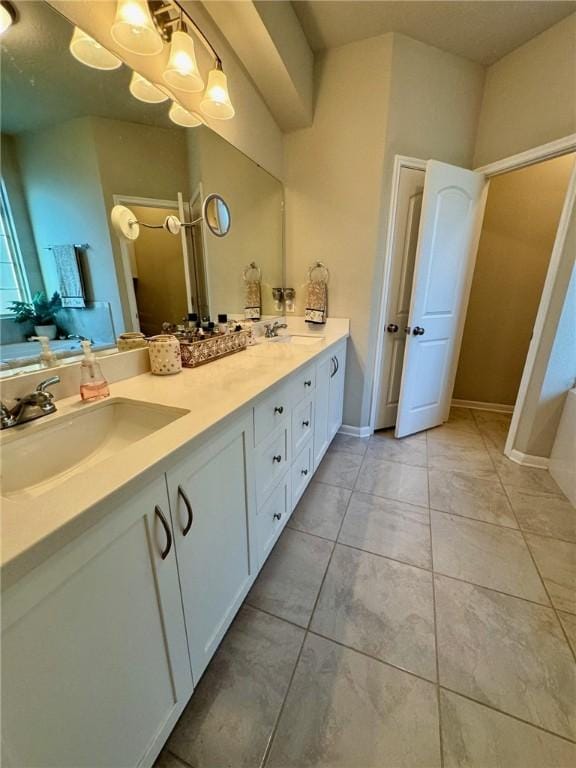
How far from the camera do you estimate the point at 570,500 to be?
5.96 feet

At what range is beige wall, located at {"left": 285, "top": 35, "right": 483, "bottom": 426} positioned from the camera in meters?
1.93

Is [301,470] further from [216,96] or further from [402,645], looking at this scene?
[216,96]

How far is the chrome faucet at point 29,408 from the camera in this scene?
0.77 m

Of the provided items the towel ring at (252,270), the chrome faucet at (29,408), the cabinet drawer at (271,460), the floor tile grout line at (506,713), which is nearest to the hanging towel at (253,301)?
the towel ring at (252,270)

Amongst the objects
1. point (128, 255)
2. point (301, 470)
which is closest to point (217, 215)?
point (128, 255)

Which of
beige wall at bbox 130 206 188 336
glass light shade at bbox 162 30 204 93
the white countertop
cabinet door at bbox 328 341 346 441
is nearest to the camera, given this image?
the white countertop

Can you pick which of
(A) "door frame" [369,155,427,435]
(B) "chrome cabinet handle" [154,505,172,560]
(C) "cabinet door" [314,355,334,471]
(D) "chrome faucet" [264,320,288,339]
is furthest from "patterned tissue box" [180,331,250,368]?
(A) "door frame" [369,155,427,435]

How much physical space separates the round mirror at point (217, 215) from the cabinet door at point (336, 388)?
1011 mm

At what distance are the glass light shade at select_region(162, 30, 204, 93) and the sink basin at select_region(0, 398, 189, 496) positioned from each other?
120 centimetres

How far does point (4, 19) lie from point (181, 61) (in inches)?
20.9

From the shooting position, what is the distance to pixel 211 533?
89 cm

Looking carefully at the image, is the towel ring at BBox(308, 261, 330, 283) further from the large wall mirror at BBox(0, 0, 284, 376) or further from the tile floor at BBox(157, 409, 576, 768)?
the tile floor at BBox(157, 409, 576, 768)

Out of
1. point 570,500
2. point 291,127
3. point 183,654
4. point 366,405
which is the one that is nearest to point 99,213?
point 183,654

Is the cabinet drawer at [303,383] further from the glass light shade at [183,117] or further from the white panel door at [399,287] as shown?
the glass light shade at [183,117]
